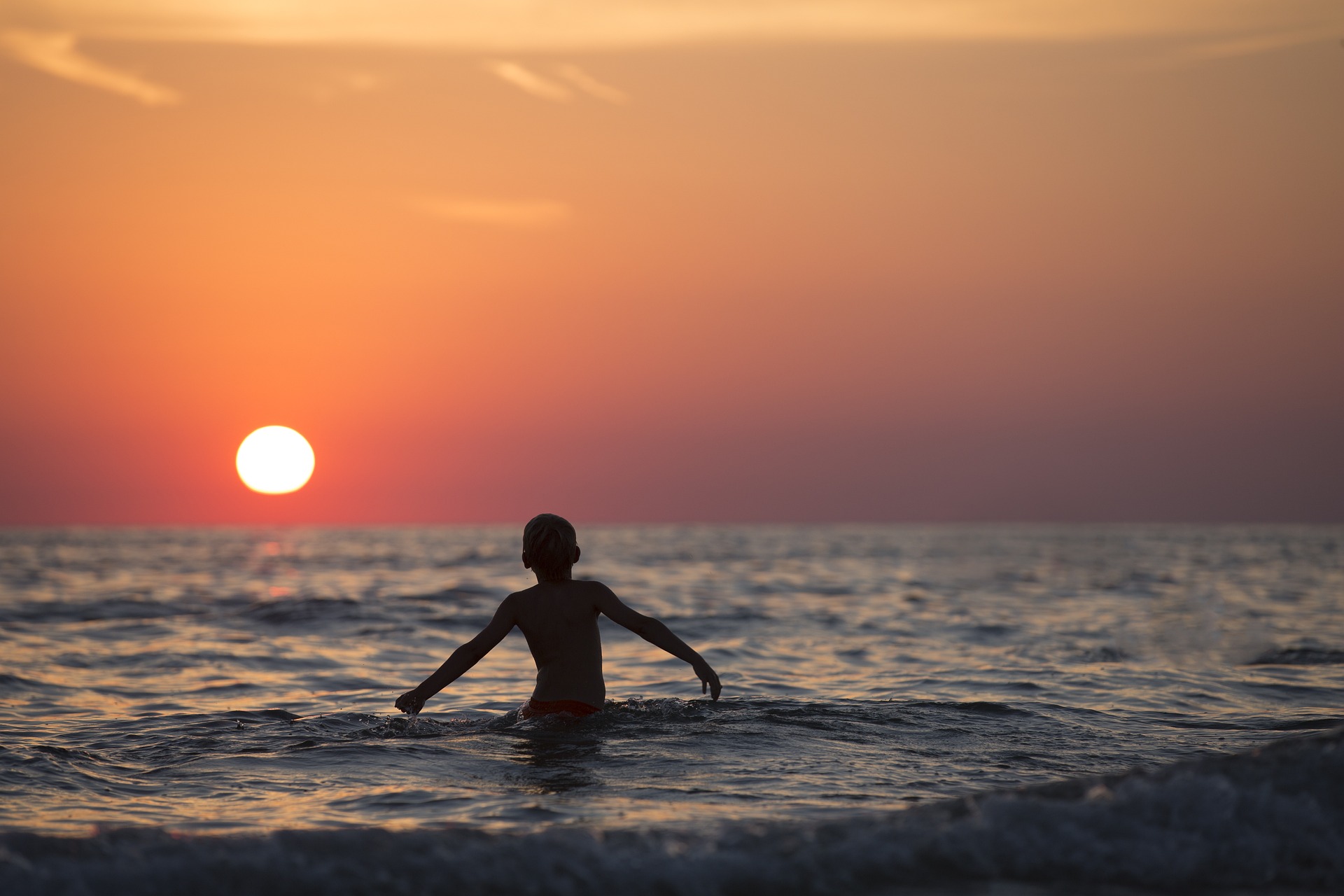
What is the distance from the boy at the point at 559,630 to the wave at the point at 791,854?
244cm

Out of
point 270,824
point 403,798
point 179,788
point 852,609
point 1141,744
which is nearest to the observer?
point 270,824

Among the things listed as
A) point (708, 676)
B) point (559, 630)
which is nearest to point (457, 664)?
point (559, 630)

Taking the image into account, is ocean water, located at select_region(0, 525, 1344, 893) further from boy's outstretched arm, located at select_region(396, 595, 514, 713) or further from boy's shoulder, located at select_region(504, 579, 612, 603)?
boy's shoulder, located at select_region(504, 579, 612, 603)

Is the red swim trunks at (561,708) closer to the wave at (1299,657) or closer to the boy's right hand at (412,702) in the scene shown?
the boy's right hand at (412,702)

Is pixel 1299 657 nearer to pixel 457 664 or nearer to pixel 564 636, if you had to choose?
pixel 564 636

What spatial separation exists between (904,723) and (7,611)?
51.1 feet

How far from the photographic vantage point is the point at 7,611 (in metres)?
17.8

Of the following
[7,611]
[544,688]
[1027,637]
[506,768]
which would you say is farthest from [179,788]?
[7,611]

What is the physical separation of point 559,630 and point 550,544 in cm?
60

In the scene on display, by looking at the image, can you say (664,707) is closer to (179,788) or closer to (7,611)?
(179,788)

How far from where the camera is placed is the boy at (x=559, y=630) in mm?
7086

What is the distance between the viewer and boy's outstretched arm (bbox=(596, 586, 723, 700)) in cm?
709

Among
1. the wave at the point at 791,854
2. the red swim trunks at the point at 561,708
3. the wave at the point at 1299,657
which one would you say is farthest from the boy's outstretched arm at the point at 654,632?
the wave at the point at 1299,657

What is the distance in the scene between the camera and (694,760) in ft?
21.3
